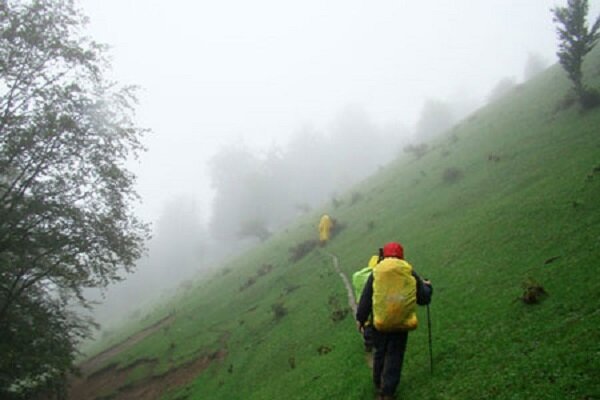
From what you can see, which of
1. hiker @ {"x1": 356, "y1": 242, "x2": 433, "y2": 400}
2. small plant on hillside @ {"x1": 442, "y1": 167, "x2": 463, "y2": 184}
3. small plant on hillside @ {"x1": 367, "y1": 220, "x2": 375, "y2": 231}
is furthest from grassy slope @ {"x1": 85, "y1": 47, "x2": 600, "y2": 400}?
hiker @ {"x1": 356, "y1": 242, "x2": 433, "y2": 400}

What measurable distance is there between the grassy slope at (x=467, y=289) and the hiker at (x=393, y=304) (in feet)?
3.34

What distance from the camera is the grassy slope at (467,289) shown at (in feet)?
33.2

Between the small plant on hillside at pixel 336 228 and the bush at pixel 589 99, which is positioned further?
the small plant on hillside at pixel 336 228

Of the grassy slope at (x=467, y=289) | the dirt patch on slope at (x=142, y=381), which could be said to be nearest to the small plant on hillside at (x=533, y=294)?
the grassy slope at (x=467, y=289)

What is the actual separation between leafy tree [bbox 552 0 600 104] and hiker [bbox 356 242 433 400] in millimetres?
26800

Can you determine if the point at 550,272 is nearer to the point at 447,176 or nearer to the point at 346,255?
the point at 346,255

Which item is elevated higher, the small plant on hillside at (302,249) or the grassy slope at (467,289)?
the small plant on hillside at (302,249)

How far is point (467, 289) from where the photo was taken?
51.1ft

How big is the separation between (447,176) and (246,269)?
23334 mm

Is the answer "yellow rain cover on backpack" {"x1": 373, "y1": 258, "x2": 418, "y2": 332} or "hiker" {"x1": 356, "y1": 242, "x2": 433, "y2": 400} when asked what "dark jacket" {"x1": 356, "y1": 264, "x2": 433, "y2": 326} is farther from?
"yellow rain cover on backpack" {"x1": 373, "y1": 258, "x2": 418, "y2": 332}

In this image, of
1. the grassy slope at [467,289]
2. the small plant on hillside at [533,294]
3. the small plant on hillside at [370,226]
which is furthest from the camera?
the small plant on hillside at [370,226]

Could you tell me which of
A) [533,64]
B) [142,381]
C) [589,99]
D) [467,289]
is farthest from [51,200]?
[533,64]

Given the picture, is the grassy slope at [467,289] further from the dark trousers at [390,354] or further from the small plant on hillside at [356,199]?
the small plant on hillside at [356,199]

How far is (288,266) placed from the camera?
37.3 meters
